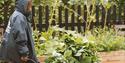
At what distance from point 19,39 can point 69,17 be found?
17.2 ft

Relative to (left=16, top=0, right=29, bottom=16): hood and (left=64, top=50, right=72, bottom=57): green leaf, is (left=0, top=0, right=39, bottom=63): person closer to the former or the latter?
(left=16, top=0, right=29, bottom=16): hood

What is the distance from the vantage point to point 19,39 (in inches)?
229

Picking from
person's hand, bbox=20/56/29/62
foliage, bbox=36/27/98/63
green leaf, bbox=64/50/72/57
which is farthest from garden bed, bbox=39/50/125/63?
person's hand, bbox=20/56/29/62

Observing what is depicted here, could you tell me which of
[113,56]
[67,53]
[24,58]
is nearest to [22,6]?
[24,58]

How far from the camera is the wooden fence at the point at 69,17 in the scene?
10.5 metres

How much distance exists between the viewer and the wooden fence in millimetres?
10492

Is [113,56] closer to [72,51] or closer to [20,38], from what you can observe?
[72,51]

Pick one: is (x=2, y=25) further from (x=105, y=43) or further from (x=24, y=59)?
(x=24, y=59)

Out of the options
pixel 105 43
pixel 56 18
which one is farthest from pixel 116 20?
pixel 105 43

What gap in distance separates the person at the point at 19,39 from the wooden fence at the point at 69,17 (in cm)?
405

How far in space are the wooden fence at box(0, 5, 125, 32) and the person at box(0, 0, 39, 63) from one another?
4.05 meters

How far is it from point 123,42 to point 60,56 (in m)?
2.56


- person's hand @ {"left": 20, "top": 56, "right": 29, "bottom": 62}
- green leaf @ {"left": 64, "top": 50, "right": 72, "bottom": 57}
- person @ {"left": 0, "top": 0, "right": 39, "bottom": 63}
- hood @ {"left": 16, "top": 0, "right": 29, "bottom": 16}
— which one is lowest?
green leaf @ {"left": 64, "top": 50, "right": 72, "bottom": 57}

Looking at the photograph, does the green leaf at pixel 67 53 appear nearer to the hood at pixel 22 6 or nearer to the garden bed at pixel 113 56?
the hood at pixel 22 6
